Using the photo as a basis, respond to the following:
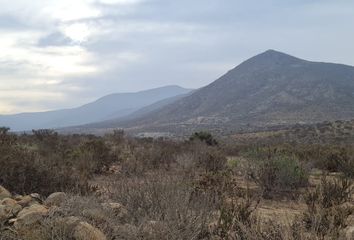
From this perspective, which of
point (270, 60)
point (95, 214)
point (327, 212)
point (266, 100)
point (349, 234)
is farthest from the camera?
point (270, 60)

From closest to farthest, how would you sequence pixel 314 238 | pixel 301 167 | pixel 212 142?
pixel 314 238, pixel 301 167, pixel 212 142

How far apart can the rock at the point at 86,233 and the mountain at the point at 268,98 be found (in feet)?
229

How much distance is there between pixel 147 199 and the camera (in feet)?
21.7

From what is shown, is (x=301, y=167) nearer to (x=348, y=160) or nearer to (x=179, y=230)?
(x=348, y=160)

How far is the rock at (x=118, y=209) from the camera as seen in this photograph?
21.2 feet

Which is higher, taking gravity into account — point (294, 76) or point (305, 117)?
point (294, 76)

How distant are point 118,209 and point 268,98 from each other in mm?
98458

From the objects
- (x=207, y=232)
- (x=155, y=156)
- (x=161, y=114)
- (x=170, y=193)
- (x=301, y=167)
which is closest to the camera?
(x=207, y=232)

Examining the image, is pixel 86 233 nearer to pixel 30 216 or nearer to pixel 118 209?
pixel 30 216

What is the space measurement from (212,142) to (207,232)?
2185 cm

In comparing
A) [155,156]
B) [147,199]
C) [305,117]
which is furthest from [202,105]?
[147,199]

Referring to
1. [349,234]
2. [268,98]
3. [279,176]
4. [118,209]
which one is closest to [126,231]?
[118,209]

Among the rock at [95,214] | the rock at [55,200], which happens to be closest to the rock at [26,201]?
the rock at [55,200]

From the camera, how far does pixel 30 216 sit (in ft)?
20.2
